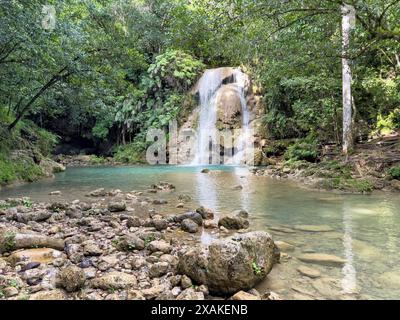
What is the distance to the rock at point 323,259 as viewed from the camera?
344 cm

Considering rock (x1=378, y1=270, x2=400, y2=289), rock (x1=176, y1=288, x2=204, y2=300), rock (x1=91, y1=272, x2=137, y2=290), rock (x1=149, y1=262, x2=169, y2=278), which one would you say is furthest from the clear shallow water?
rock (x1=91, y1=272, x2=137, y2=290)

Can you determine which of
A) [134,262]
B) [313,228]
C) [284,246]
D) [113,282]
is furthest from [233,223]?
[113,282]

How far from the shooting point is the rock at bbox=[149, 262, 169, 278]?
3070 mm

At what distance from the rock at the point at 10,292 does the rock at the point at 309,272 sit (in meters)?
2.58

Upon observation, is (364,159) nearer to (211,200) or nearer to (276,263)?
(211,200)

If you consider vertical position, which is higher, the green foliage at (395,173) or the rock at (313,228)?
the green foliage at (395,173)

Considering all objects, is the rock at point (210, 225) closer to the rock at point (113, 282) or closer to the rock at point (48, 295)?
the rock at point (113, 282)

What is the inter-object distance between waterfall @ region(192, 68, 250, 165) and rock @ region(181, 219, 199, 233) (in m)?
16.0

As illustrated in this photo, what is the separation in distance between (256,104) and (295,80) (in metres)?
8.70

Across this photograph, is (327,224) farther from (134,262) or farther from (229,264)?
(134,262)

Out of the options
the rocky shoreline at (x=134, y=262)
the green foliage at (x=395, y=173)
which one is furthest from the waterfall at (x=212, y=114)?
the rocky shoreline at (x=134, y=262)

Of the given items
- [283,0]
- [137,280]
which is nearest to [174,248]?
[137,280]

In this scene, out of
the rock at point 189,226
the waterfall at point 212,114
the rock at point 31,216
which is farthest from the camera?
the waterfall at point 212,114

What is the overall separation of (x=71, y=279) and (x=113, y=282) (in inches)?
14.0
